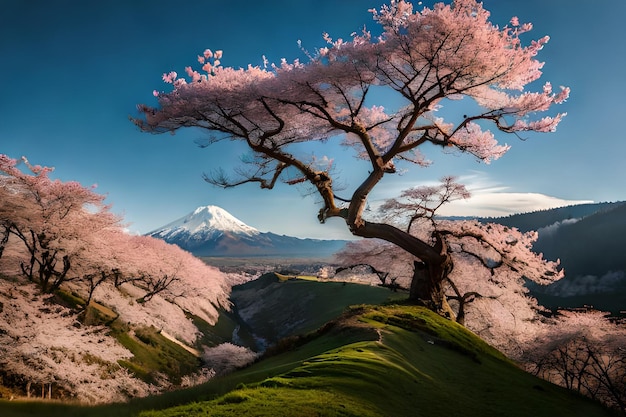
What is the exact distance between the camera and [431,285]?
A: 15.9 metres

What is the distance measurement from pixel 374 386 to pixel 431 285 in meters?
10.8

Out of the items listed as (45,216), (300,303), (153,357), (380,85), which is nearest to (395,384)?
(380,85)

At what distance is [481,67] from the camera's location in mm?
10664

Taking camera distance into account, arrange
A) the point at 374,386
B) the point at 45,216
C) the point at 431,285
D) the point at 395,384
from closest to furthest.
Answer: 1. the point at 374,386
2. the point at 395,384
3. the point at 431,285
4. the point at 45,216

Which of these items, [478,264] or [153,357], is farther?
[153,357]

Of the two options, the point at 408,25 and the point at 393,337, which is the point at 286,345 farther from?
the point at 408,25

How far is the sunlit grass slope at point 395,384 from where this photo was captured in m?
4.94

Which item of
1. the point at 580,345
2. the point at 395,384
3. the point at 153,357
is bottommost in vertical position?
the point at 153,357

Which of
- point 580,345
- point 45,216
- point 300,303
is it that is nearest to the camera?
point 45,216

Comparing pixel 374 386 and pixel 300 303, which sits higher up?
pixel 374 386

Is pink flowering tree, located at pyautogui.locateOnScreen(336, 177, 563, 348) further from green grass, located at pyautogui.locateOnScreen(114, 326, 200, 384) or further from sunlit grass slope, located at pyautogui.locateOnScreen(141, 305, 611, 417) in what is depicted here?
green grass, located at pyautogui.locateOnScreen(114, 326, 200, 384)

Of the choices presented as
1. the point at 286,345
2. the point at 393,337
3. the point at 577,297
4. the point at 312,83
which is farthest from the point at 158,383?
the point at 577,297

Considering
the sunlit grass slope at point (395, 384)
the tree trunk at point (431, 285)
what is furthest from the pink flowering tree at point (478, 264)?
the sunlit grass slope at point (395, 384)

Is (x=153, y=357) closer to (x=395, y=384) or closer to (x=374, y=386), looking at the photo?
(x=395, y=384)
